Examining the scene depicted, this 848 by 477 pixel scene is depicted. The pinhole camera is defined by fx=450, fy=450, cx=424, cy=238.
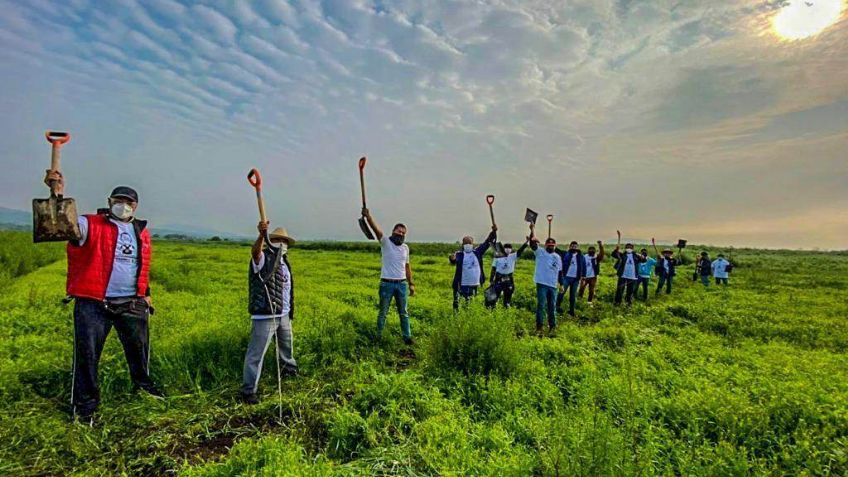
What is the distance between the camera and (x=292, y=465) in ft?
12.1

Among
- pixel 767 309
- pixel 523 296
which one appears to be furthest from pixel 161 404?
pixel 767 309

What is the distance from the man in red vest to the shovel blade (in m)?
0.16

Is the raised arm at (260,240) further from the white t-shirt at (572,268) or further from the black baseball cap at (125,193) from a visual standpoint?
the white t-shirt at (572,268)

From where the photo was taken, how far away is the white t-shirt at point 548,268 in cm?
962

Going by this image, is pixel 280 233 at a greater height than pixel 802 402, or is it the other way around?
pixel 280 233

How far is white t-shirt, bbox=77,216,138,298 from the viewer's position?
4887mm

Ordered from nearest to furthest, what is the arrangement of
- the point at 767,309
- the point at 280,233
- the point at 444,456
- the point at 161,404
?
the point at 444,456 < the point at 161,404 < the point at 280,233 < the point at 767,309

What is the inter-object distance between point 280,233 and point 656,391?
218 inches

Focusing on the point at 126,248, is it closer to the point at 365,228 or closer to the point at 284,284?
the point at 284,284

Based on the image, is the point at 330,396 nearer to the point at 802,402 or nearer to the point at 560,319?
the point at 802,402

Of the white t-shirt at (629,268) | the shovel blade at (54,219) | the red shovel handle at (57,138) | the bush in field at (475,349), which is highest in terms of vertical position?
the red shovel handle at (57,138)

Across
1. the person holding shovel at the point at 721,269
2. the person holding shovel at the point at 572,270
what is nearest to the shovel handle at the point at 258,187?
the person holding shovel at the point at 572,270

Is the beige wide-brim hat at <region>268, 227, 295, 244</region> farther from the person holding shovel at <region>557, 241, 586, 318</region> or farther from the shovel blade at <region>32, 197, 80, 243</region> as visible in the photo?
the person holding shovel at <region>557, 241, 586, 318</region>

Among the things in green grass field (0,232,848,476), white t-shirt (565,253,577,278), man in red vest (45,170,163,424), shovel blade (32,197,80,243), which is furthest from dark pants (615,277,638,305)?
shovel blade (32,197,80,243)
